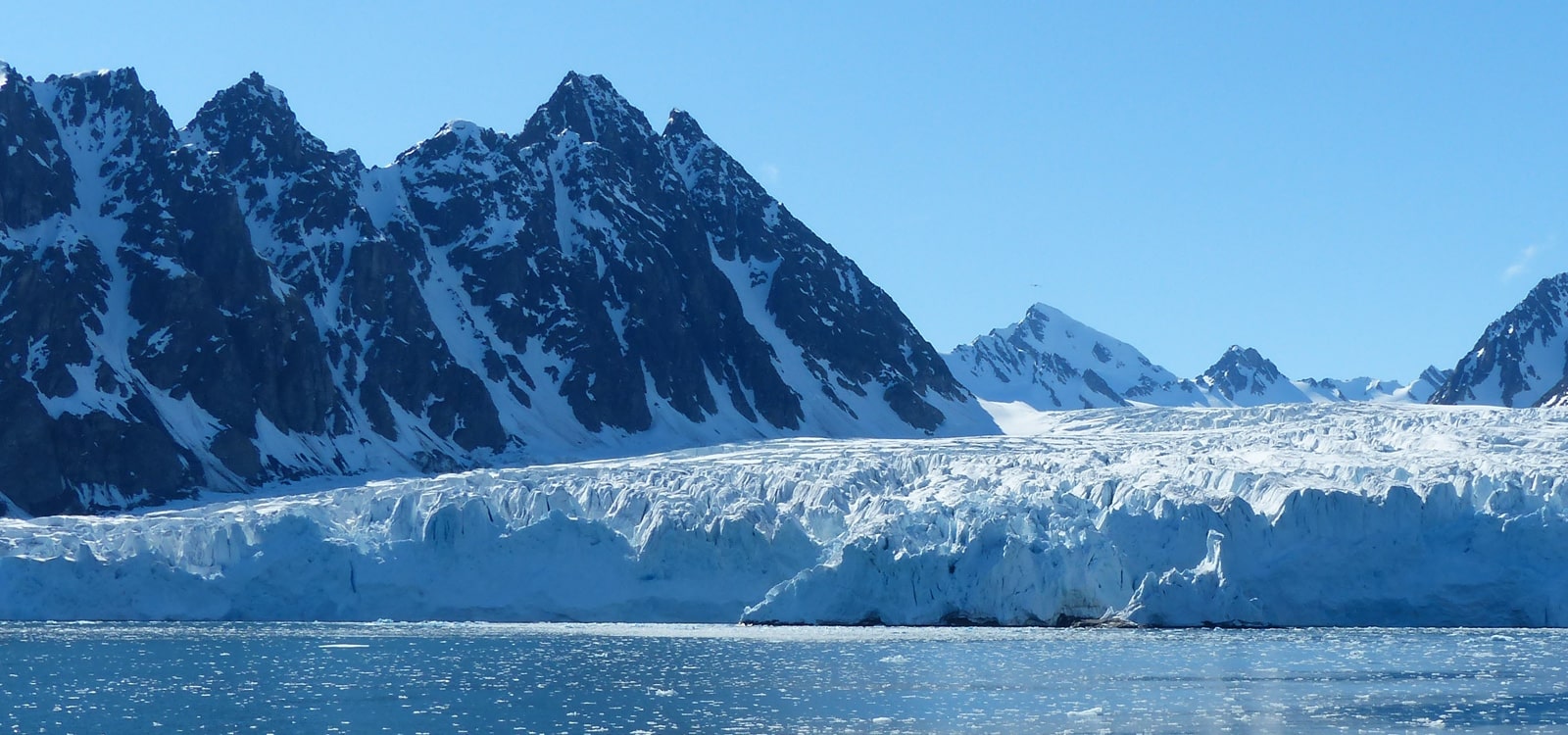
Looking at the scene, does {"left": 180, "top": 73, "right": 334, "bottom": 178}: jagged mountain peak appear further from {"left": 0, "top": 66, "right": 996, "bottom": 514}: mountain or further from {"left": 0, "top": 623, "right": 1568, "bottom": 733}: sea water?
{"left": 0, "top": 623, "right": 1568, "bottom": 733}: sea water

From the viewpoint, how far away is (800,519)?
86938 mm

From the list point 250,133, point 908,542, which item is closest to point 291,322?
point 250,133

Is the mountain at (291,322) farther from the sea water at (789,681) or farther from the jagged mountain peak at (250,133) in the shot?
the sea water at (789,681)

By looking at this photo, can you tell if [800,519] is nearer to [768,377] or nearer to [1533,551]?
[1533,551]

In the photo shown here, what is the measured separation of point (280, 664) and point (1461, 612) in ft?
163

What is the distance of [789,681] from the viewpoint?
5547cm

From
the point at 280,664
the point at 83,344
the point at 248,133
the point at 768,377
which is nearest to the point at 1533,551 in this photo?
the point at 280,664

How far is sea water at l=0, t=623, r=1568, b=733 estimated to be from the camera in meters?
44.7

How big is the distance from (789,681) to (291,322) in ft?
366

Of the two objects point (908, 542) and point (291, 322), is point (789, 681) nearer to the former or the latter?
point (908, 542)

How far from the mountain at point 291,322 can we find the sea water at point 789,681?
60.9 m

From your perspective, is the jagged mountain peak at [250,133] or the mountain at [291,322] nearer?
the mountain at [291,322]

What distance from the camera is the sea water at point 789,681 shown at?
147ft

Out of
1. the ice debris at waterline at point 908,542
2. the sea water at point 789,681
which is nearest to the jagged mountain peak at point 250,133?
the ice debris at waterline at point 908,542
